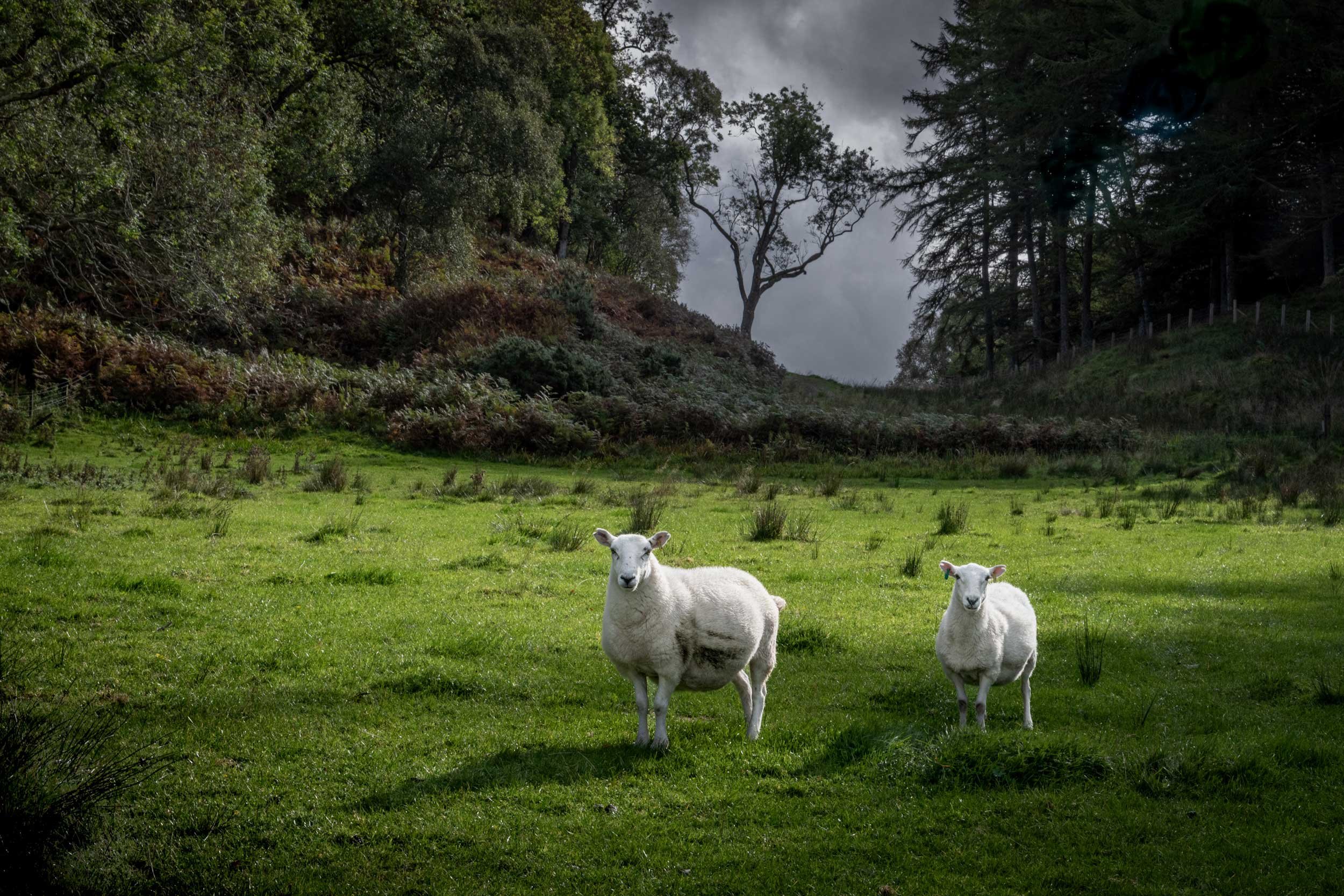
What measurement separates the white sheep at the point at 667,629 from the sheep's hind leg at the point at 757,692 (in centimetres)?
32

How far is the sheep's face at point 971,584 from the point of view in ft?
23.4

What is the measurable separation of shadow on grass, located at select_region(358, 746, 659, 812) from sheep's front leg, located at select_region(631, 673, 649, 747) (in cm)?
8

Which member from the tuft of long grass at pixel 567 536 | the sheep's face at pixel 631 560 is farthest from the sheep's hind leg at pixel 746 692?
the tuft of long grass at pixel 567 536

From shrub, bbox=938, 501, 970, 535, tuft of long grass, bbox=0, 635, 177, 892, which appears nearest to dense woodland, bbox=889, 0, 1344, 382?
shrub, bbox=938, 501, 970, 535

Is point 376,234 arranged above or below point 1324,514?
above

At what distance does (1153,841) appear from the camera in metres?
5.54

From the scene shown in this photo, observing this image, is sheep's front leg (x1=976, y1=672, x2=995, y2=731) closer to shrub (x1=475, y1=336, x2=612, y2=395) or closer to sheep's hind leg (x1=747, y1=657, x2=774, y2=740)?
sheep's hind leg (x1=747, y1=657, x2=774, y2=740)

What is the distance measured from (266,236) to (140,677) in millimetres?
21102

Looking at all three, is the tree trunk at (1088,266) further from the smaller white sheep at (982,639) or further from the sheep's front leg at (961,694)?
the sheep's front leg at (961,694)

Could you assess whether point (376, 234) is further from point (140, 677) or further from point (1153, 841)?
point (1153, 841)

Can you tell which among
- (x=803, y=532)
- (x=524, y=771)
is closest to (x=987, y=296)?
(x=803, y=532)

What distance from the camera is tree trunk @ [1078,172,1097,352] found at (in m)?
45.6

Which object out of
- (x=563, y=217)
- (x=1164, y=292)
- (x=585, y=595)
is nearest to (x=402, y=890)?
(x=585, y=595)

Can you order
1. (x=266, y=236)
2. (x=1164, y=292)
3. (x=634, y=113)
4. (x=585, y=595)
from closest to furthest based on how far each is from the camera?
(x=585, y=595) → (x=266, y=236) → (x=1164, y=292) → (x=634, y=113)
